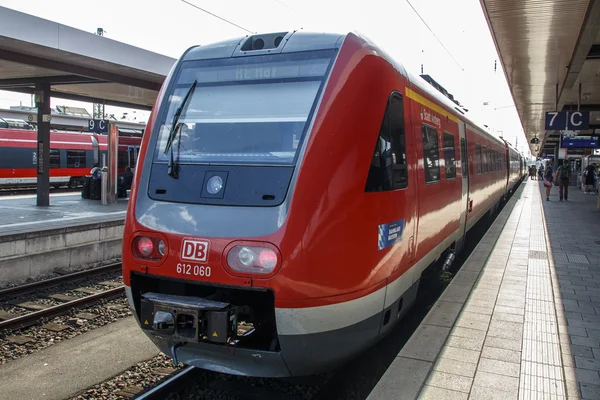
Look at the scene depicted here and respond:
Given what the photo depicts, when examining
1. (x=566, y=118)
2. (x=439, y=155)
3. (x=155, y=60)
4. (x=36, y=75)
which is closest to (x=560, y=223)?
(x=566, y=118)

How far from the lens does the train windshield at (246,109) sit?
12.1 feet

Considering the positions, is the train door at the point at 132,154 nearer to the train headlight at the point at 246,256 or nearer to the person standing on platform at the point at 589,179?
the person standing on platform at the point at 589,179

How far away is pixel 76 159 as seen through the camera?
89.4ft

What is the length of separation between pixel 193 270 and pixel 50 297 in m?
5.28

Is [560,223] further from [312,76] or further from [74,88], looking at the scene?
[74,88]

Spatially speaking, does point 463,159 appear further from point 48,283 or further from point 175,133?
point 48,283

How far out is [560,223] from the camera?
14391 millimetres

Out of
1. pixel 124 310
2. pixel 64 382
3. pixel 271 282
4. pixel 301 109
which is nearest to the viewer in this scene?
pixel 271 282

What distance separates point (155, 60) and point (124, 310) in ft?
26.3

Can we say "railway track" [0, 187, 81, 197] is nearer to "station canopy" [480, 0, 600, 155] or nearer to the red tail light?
"station canopy" [480, 0, 600, 155]

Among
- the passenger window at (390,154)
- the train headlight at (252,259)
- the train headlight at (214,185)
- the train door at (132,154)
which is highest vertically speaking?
the train door at (132,154)

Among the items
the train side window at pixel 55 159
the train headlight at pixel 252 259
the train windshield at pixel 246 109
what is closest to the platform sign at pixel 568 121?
the train windshield at pixel 246 109

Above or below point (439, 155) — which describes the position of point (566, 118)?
above

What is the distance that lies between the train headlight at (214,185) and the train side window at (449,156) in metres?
3.54
